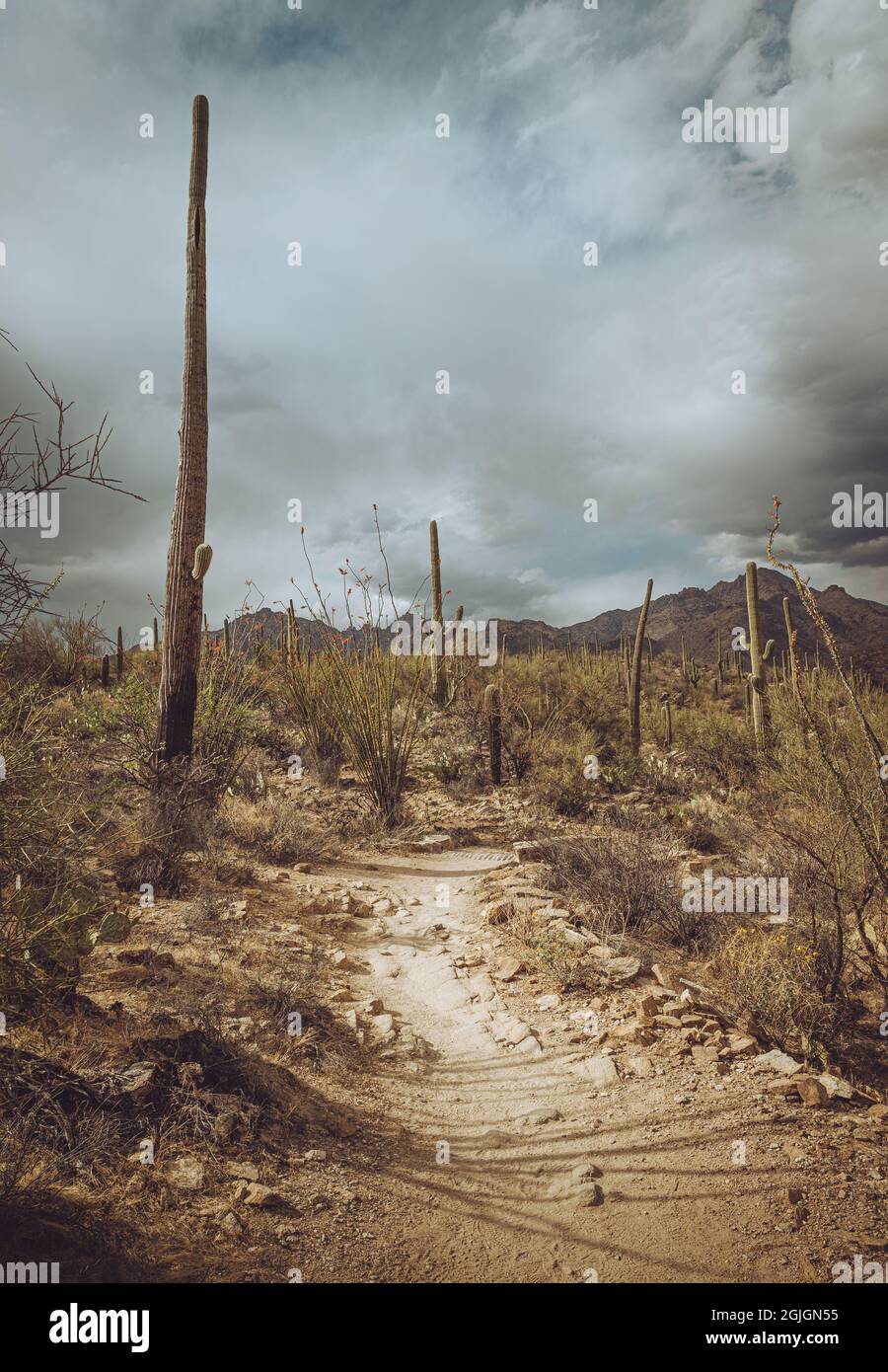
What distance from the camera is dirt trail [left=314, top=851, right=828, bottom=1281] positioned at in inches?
79.9

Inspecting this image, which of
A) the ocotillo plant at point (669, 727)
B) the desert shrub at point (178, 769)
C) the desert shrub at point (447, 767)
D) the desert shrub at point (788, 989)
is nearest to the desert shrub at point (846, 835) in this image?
the desert shrub at point (788, 989)

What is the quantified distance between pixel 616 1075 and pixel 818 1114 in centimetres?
79

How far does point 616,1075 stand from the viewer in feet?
10.0

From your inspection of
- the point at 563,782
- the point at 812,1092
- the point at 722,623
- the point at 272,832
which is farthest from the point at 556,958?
the point at 722,623

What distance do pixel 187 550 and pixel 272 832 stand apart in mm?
2832

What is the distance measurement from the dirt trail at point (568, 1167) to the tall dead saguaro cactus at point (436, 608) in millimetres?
10351

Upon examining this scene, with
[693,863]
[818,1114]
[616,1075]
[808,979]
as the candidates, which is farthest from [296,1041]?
[693,863]

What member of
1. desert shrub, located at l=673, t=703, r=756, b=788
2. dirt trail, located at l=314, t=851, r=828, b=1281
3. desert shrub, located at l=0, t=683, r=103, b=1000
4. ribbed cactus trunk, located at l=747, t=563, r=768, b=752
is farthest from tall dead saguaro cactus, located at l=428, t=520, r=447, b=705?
desert shrub, located at l=0, t=683, r=103, b=1000

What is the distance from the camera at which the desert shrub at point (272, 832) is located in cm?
649

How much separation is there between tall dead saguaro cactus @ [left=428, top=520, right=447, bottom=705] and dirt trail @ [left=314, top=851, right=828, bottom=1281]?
34.0ft

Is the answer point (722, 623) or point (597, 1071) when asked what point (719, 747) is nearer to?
point (597, 1071)

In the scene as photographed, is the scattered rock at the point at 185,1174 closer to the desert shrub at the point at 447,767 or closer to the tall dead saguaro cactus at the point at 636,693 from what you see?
the desert shrub at the point at 447,767

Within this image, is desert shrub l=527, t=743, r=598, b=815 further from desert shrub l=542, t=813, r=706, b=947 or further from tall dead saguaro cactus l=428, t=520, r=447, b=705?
tall dead saguaro cactus l=428, t=520, r=447, b=705
